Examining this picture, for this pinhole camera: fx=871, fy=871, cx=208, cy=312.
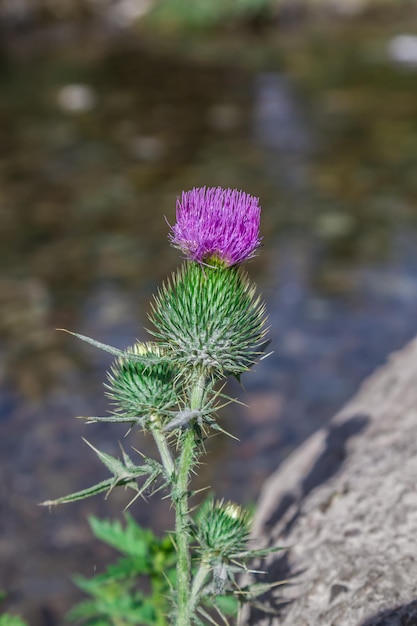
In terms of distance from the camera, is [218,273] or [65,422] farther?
[65,422]

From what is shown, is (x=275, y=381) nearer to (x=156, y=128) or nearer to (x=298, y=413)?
(x=298, y=413)

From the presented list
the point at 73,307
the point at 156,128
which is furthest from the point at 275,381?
the point at 156,128

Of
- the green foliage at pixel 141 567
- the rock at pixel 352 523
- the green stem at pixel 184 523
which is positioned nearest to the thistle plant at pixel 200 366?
the green stem at pixel 184 523

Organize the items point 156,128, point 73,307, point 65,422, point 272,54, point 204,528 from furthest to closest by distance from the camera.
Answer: point 272,54 < point 156,128 < point 73,307 < point 65,422 < point 204,528

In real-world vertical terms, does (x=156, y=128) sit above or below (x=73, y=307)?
above

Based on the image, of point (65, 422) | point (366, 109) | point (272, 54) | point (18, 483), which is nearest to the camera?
point (18, 483)

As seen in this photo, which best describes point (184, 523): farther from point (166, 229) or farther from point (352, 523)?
point (166, 229)

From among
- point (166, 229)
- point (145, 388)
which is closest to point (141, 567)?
point (145, 388)

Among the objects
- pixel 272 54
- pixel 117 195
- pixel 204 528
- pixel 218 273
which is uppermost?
pixel 272 54
